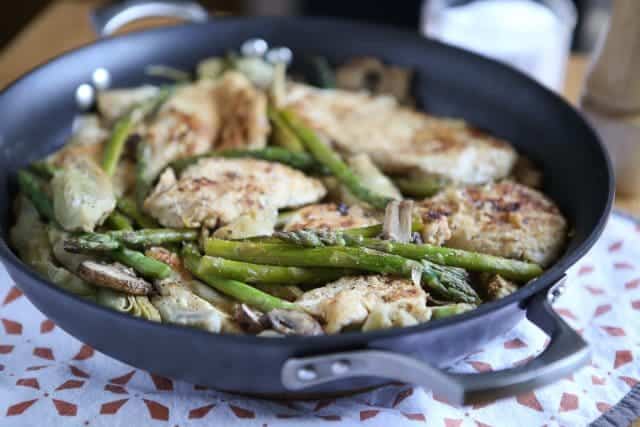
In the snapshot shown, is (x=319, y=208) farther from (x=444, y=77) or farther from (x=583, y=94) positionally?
(x=583, y=94)

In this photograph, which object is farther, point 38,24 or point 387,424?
point 38,24

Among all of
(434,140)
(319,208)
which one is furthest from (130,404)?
(434,140)

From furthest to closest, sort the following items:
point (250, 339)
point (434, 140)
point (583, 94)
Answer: point (583, 94) → point (434, 140) → point (250, 339)

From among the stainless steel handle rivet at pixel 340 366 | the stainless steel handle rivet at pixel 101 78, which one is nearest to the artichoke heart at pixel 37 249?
the stainless steel handle rivet at pixel 101 78

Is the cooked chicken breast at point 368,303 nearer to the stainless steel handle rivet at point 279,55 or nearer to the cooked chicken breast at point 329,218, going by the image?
the cooked chicken breast at point 329,218

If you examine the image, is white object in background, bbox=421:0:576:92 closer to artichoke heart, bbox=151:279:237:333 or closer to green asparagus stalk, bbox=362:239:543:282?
green asparagus stalk, bbox=362:239:543:282

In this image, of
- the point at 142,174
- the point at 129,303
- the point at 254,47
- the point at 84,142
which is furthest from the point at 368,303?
the point at 254,47

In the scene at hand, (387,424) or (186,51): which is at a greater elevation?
(186,51)

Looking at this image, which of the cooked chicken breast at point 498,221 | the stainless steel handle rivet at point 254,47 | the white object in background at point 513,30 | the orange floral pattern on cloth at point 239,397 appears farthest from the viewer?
the white object in background at point 513,30
